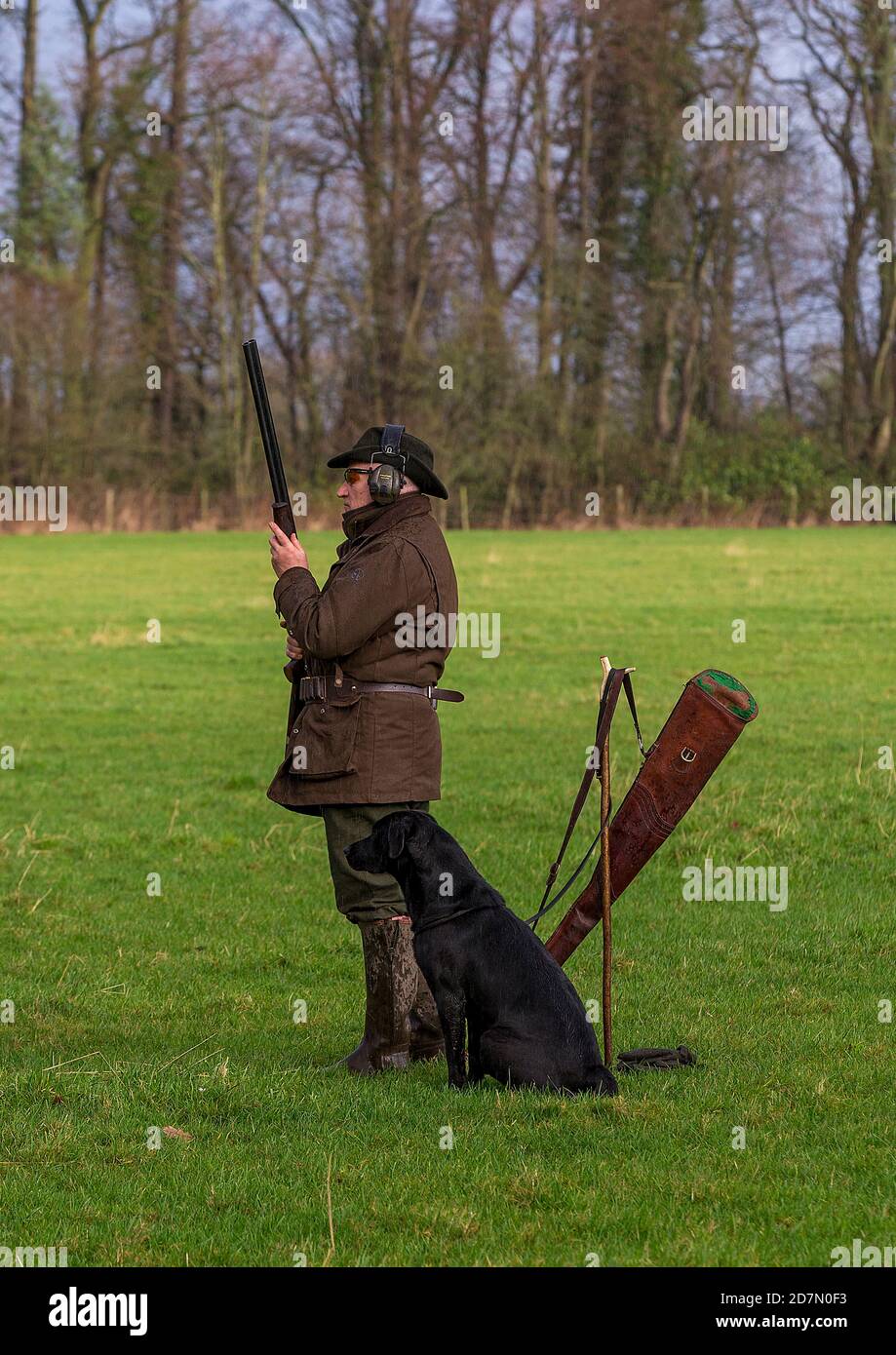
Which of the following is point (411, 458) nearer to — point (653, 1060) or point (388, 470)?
point (388, 470)

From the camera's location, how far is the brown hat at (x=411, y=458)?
6535mm

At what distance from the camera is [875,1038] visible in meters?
6.95

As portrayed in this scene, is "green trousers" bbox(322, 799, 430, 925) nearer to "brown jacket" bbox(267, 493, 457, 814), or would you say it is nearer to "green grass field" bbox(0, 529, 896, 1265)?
"brown jacket" bbox(267, 493, 457, 814)

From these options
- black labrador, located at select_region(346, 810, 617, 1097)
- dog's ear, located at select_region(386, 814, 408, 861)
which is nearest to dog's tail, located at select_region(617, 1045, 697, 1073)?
black labrador, located at select_region(346, 810, 617, 1097)

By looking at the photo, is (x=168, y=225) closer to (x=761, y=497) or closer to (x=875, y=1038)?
(x=761, y=497)

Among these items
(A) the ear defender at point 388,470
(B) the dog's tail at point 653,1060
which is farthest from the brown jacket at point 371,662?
(B) the dog's tail at point 653,1060

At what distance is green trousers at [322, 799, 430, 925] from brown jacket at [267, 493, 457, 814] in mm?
99

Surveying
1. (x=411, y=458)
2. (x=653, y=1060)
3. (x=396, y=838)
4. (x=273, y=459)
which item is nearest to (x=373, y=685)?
(x=396, y=838)

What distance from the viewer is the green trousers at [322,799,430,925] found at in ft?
21.6

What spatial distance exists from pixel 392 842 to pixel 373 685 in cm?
65

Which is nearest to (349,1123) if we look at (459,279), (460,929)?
(460,929)

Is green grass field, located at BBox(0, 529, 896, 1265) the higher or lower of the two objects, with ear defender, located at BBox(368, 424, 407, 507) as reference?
lower

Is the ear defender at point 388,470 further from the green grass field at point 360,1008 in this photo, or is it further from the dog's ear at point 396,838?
the green grass field at point 360,1008
